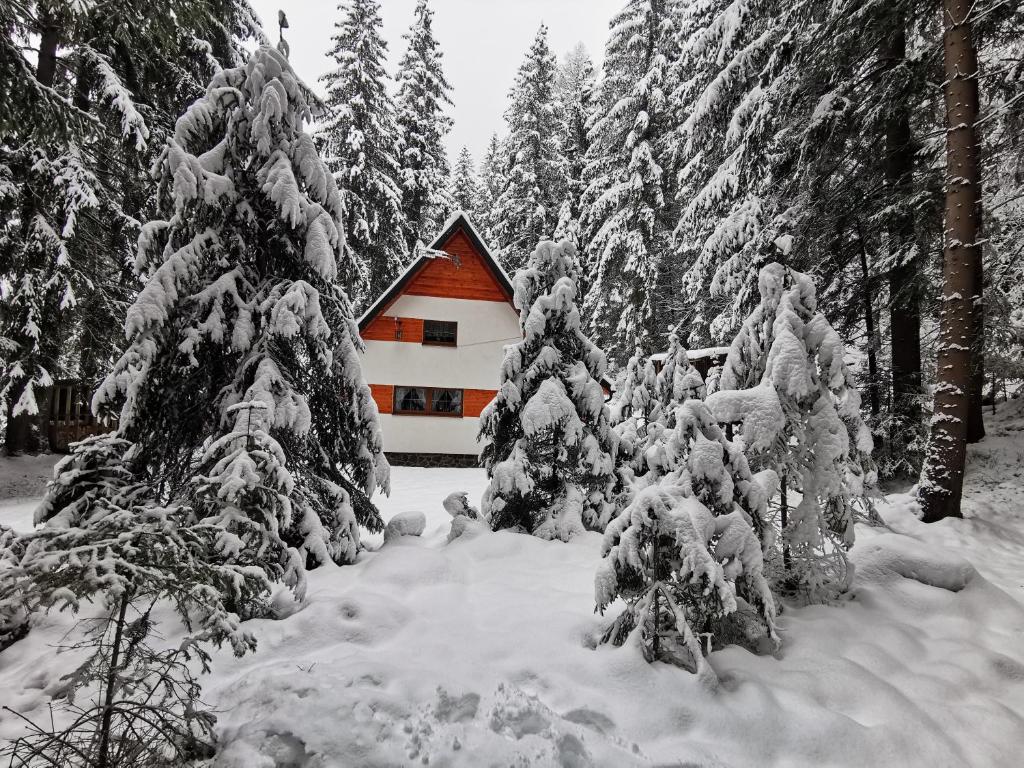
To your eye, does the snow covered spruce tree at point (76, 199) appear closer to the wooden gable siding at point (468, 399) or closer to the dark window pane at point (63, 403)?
the dark window pane at point (63, 403)

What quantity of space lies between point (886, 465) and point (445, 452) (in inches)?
484

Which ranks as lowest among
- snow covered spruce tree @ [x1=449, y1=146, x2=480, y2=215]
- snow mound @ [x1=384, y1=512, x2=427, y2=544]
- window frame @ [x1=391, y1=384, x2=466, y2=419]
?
snow mound @ [x1=384, y1=512, x2=427, y2=544]

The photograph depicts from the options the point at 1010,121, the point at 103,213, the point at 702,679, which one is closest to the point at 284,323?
the point at 702,679

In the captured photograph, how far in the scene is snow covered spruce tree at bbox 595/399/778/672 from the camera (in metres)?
3.31

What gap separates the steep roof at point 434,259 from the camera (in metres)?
16.3

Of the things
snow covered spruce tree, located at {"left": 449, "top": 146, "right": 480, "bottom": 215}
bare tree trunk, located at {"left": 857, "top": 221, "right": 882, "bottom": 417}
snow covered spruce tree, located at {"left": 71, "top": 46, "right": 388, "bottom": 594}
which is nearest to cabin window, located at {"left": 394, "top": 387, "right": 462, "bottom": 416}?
snow covered spruce tree, located at {"left": 71, "top": 46, "right": 388, "bottom": 594}

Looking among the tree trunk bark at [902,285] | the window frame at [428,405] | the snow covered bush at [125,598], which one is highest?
the tree trunk bark at [902,285]

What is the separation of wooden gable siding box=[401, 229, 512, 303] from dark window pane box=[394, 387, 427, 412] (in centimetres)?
330

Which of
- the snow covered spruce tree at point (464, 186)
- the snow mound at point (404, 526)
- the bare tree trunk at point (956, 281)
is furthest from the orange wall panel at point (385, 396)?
the snow covered spruce tree at point (464, 186)

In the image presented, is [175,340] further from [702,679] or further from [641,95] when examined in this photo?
[641,95]

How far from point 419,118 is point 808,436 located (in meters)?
27.4

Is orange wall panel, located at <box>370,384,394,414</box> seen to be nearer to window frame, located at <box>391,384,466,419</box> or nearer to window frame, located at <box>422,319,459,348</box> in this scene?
window frame, located at <box>391,384,466,419</box>

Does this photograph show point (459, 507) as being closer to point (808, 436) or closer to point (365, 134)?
point (808, 436)

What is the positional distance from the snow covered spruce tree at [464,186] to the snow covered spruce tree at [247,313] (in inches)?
1281
